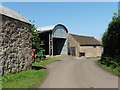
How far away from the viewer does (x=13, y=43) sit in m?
8.79

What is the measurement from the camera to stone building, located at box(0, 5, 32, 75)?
782 centimetres

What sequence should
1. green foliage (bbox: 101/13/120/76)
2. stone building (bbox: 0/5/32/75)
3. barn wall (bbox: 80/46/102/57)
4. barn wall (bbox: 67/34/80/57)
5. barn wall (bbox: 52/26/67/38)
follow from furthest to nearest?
barn wall (bbox: 80/46/102/57), barn wall (bbox: 67/34/80/57), barn wall (bbox: 52/26/67/38), green foliage (bbox: 101/13/120/76), stone building (bbox: 0/5/32/75)

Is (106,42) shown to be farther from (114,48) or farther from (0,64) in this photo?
(0,64)

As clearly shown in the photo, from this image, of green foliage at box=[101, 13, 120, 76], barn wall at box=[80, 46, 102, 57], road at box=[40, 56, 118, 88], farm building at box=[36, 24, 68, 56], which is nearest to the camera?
road at box=[40, 56, 118, 88]

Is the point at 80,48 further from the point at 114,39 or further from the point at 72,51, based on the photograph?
the point at 114,39

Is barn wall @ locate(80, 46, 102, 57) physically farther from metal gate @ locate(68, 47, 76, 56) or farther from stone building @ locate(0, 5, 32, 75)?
stone building @ locate(0, 5, 32, 75)

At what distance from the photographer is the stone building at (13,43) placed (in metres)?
7.82

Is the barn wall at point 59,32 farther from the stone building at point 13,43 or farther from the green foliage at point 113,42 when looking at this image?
the stone building at point 13,43

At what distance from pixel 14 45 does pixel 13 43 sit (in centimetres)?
18

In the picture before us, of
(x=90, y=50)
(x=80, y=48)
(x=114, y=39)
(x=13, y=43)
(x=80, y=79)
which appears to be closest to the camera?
(x=80, y=79)

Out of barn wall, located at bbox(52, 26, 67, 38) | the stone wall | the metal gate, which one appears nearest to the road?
the stone wall

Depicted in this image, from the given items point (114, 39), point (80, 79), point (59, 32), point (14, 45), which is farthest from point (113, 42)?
point (59, 32)

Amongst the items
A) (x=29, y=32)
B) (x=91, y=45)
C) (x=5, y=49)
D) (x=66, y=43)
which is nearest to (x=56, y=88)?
(x=5, y=49)

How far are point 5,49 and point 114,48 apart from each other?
459 inches
